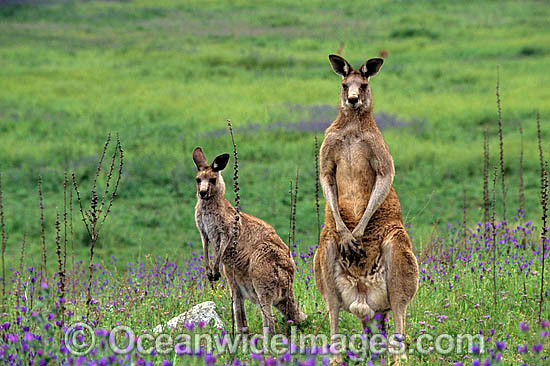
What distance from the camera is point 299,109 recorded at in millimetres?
22156

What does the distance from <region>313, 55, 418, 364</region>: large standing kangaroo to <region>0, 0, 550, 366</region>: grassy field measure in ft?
1.81

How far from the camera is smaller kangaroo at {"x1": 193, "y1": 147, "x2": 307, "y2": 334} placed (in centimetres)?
594

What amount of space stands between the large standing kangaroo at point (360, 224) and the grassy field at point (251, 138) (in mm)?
551

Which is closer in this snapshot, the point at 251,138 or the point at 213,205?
the point at 213,205

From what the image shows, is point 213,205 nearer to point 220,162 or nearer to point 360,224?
point 220,162

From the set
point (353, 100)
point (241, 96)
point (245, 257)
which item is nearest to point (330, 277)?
point (245, 257)

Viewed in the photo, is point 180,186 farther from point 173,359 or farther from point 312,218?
point 173,359

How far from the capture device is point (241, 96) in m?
24.2

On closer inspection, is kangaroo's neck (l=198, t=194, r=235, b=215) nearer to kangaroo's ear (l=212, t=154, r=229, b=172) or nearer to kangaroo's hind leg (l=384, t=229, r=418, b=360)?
kangaroo's ear (l=212, t=154, r=229, b=172)

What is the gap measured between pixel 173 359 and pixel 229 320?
148 cm

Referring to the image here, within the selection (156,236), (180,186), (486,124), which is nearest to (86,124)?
(180,186)

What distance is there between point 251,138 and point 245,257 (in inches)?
528

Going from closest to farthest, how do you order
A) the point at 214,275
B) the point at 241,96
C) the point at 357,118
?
the point at 357,118 < the point at 214,275 < the point at 241,96

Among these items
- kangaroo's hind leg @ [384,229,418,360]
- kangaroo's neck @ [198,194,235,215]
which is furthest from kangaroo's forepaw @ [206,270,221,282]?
kangaroo's hind leg @ [384,229,418,360]
